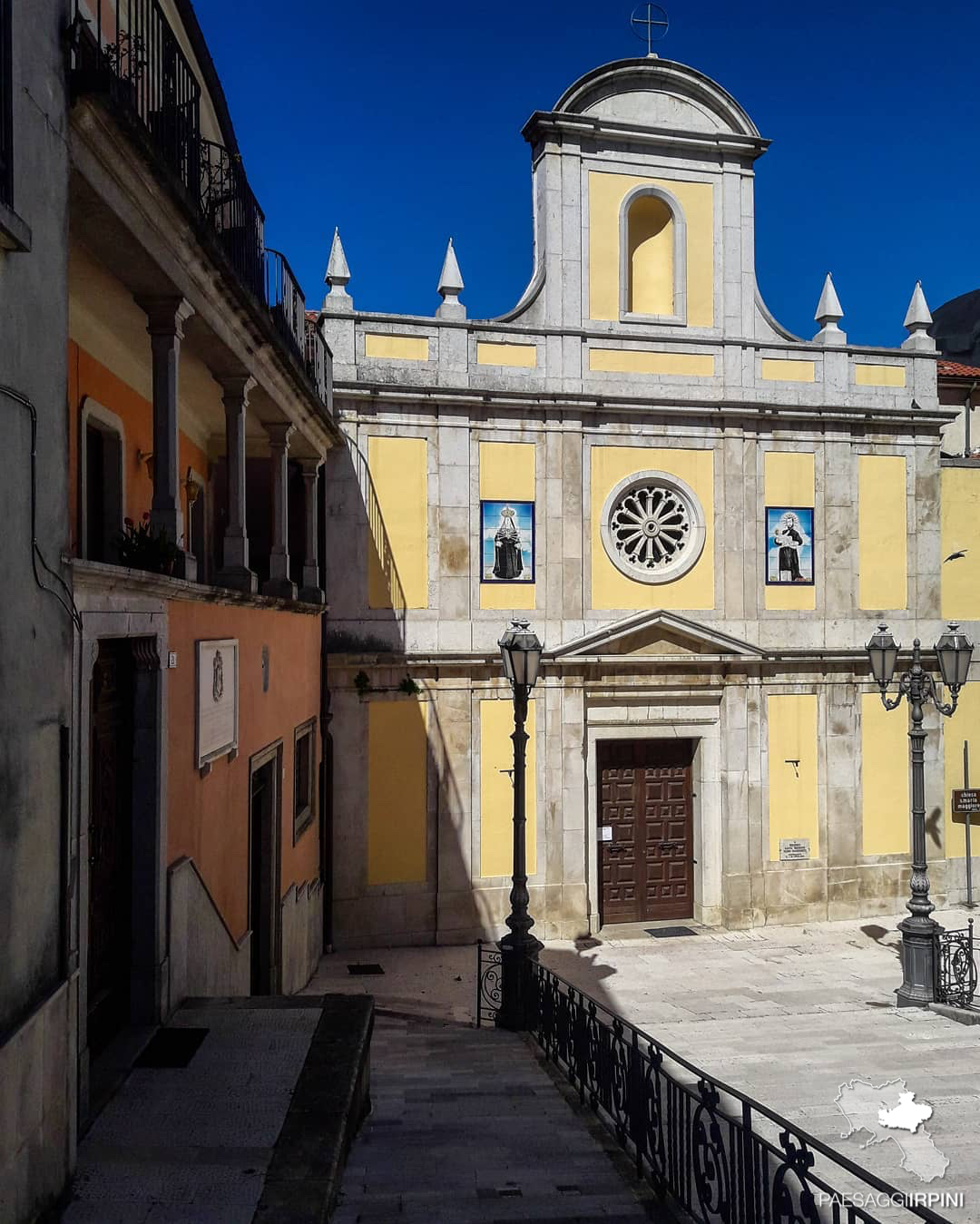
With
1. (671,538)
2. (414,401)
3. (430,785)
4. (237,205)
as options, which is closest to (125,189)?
(237,205)

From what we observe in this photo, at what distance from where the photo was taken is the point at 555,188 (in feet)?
58.4

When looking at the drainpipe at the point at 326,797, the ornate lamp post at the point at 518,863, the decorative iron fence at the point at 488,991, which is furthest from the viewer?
the drainpipe at the point at 326,797

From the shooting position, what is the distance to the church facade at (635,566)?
56.1 ft

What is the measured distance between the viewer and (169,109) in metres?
7.35

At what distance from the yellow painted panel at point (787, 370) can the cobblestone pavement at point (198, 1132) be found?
14.6 metres

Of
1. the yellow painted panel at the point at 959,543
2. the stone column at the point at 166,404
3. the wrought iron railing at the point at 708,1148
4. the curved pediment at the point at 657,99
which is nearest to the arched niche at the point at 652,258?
the curved pediment at the point at 657,99

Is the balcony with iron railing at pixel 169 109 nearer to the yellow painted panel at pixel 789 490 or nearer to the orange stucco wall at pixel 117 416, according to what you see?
the orange stucco wall at pixel 117 416

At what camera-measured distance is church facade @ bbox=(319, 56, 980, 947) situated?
673 inches

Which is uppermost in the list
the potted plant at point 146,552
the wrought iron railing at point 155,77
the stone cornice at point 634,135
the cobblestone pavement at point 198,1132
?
the stone cornice at point 634,135

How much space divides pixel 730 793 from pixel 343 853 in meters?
6.66

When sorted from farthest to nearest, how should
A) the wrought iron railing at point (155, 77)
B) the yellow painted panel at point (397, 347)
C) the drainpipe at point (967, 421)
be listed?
1. the drainpipe at point (967, 421)
2. the yellow painted panel at point (397, 347)
3. the wrought iron railing at point (155, 77)

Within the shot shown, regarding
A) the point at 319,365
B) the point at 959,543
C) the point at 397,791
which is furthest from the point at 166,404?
the point at 959,543

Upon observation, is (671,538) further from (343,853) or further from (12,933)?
(12,933)

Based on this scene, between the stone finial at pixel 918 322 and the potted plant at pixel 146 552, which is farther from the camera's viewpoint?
the stone finial at pixel 918 322
